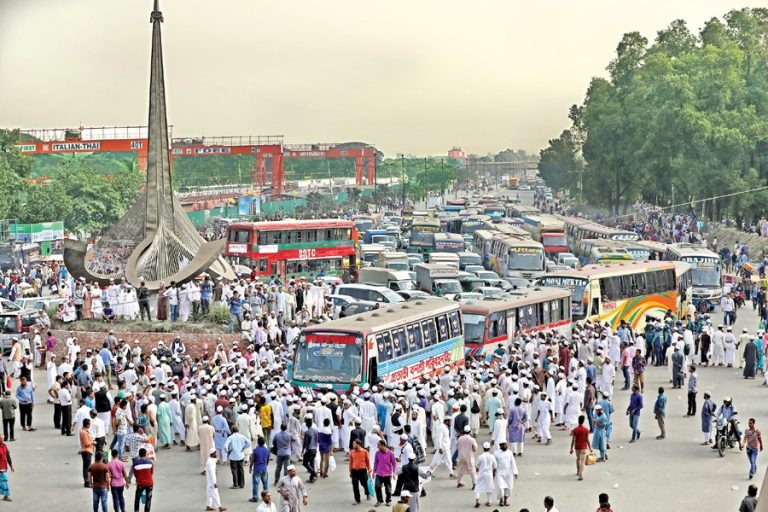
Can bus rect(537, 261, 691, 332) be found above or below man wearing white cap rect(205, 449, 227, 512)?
above

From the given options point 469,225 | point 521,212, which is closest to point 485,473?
point 469,225

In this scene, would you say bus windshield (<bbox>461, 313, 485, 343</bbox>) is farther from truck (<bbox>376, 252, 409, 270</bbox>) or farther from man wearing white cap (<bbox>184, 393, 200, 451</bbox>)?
truck (<bbox>376, 252, 409, 270</bbox>)

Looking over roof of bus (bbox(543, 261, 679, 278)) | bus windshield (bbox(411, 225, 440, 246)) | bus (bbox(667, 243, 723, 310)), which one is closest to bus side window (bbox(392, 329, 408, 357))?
roof of bus (bbox(543, 261, 679, 278))

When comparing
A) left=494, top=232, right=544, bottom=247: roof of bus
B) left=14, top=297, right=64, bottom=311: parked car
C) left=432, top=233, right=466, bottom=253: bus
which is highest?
left=494, top=232, right=544, bottom=247: roof of bus

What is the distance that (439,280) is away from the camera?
122 feet

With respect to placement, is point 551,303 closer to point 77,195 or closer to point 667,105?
point 667,105

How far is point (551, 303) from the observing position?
3006 centimetres

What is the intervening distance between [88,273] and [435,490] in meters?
17.0

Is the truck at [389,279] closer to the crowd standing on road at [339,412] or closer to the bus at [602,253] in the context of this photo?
the bus at [602,253]

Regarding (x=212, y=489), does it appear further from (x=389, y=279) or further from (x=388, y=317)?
(x=389, y=279)

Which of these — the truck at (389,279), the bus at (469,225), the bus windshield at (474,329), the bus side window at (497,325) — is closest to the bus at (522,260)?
the truck at (389,279)

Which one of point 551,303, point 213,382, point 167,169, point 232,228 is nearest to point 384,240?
point 232,228

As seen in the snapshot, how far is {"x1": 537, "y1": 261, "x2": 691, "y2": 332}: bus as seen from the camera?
32.2 meters

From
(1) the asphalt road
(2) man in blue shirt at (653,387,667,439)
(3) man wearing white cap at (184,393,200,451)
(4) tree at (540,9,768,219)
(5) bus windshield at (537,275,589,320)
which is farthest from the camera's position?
(4) tree at (540,9,768,219)
